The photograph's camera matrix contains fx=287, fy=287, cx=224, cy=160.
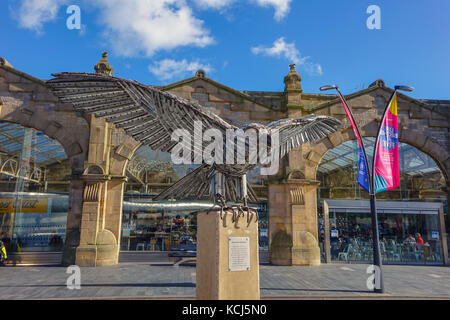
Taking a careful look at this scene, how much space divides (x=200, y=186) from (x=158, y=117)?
69.0 inches

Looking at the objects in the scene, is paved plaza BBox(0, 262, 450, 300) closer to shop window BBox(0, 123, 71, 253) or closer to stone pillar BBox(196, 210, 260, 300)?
shop window BBox(0, 123, 71, 253)

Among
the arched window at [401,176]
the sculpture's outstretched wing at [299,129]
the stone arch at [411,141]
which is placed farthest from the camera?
the arched window at [401,176]

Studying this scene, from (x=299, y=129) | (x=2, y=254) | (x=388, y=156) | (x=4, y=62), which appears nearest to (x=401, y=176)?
(x=388, y=156)

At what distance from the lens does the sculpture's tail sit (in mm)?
5746

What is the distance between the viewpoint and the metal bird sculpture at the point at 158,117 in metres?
5.02

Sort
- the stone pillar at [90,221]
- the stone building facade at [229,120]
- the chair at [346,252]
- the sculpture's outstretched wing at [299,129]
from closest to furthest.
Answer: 1. the sculpture's outstretched wing at [299,129]
2. the stone pillar at [90,221]
3. the stone building facade at [229,120]
4. the chair at [346,252]

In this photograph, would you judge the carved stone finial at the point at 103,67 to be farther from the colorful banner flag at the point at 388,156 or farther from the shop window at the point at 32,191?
the colorful banner flag at the point at 388,156

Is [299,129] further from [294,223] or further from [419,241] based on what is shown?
[419,241]

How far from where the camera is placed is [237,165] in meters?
5.20

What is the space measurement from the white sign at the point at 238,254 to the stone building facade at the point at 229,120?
831cm

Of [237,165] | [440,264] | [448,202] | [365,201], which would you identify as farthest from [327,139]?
[237,165]

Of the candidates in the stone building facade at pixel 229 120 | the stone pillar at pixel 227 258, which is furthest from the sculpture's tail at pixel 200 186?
the stone building facade at pixel 229 120

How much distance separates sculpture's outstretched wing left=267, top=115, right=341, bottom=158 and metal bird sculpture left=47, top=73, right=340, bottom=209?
1.0 inches
